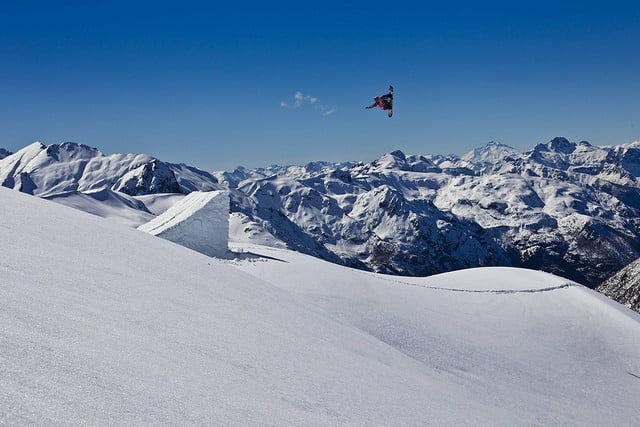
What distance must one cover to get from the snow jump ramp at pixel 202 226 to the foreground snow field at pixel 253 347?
169cm

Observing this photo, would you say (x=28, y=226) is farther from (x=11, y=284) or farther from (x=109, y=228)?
(x=11, y=284)

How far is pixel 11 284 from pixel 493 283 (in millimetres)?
30375

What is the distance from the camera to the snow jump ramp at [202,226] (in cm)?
2584

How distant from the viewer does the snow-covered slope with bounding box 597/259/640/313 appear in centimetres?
8500

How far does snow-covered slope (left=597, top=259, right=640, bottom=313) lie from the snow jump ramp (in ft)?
264

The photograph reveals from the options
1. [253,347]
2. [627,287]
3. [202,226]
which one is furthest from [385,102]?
[627,287]

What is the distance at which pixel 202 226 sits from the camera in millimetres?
26719

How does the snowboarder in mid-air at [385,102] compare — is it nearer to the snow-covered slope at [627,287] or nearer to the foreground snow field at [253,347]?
the foreground snow field at [253,347]

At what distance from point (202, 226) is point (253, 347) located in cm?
1741

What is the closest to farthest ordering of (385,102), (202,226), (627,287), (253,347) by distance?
(253,347) → (202,226) → (385,102) → (627,287)

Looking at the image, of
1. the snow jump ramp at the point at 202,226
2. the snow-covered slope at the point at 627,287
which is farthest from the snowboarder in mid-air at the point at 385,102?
the snow-covered slope at the point at 627,287

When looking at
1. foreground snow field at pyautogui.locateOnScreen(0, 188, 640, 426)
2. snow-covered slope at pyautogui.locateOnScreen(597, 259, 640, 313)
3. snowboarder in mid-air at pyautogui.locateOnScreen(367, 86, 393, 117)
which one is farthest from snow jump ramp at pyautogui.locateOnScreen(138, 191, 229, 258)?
snow-covered slope at pyautogui.locateOnScreen(597, 259, 640, 313)

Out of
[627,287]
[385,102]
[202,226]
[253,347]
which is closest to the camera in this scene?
[253,347]

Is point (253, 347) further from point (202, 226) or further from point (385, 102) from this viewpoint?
point (385, 102)
